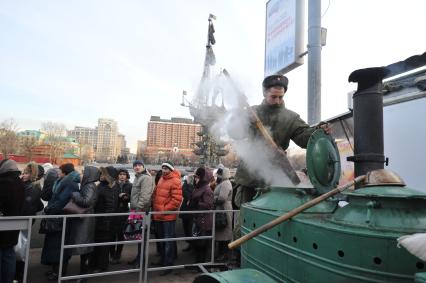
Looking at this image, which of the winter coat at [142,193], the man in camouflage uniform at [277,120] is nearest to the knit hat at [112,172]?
the winter coat at [142,193]

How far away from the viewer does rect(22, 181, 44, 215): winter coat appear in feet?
17.2

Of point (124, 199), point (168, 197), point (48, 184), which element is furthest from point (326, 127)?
point (48, 184)

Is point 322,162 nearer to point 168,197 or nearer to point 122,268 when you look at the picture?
point 168,197

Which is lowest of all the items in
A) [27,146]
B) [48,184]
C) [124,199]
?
[124,199]

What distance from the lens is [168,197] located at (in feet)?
19.3

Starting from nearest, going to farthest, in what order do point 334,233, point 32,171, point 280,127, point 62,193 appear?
point 334,233, point 280,127, point 62,193, point 32,171

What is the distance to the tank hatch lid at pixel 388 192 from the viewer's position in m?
1.79

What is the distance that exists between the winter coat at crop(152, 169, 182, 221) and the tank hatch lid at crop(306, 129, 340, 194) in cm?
370

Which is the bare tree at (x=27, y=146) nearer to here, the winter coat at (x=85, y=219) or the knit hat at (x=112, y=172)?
the knit hat at (x=112, y=172)

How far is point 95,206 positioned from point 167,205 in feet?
4.06

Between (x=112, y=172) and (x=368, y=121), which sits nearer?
(x=368, y=121)

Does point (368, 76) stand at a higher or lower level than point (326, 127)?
higher

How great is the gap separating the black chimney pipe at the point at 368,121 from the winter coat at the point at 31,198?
491 cm

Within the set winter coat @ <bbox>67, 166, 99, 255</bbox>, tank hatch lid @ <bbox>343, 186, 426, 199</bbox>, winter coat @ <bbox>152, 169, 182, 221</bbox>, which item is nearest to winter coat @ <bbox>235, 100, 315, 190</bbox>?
tank hatch lid @ <bbox>343, 186, 426, 199</bbox>
